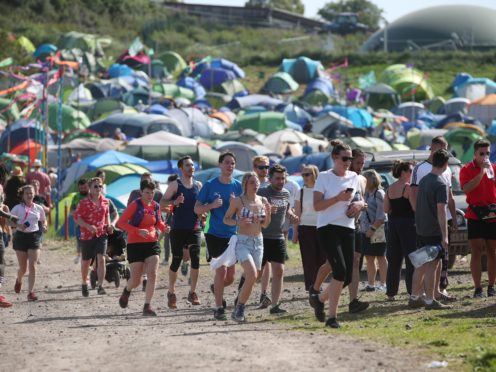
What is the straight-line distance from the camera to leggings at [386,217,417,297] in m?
13.5

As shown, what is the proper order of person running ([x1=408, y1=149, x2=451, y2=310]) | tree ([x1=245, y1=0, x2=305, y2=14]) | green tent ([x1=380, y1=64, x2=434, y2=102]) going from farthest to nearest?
tree ([x1=245, y1=0, x2=305, y2=14]) → green tent ([x1=380, y1=64, x2=434, y2=102]) → person running ([x1=408, y1=149, x2=451, y2=310])

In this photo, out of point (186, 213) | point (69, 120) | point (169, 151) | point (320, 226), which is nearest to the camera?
point (320, 226)

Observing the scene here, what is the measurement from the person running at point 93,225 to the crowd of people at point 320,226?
115mm

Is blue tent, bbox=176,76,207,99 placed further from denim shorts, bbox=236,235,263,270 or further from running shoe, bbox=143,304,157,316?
denim shorts, bbox=236,235,263,270

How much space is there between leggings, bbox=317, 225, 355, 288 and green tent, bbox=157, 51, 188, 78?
64.7 meters

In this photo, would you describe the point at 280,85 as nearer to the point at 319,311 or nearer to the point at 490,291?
the point at 490,291

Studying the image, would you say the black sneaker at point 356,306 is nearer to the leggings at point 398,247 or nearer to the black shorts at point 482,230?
the leggings at point 398,247

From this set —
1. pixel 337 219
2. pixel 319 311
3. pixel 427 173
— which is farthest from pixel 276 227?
pixel 337 219

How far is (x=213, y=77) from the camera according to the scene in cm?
6862

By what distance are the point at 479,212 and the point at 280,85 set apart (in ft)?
185

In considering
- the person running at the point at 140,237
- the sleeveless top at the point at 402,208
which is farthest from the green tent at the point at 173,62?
the person running at the point at 140,237

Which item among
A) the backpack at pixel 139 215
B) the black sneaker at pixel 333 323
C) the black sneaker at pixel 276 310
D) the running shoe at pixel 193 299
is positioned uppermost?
the backpack at pixel 139 215

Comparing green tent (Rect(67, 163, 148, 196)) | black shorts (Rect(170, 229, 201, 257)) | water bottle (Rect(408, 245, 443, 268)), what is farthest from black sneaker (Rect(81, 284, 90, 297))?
green tent (Rect(67, 163, 148, 196))

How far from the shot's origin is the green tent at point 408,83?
6594 centimetres
